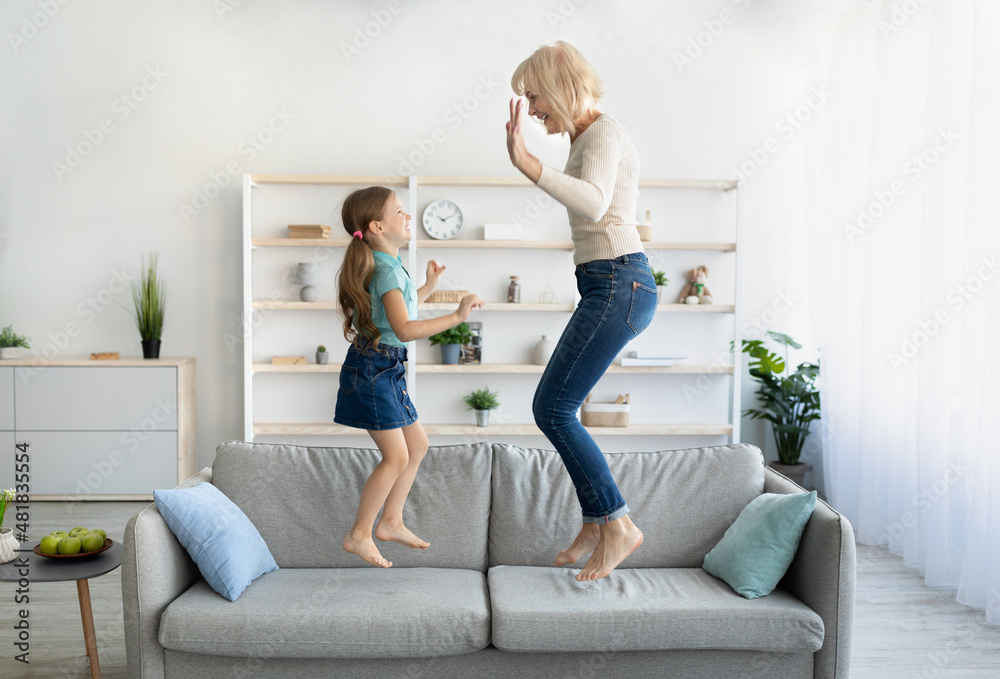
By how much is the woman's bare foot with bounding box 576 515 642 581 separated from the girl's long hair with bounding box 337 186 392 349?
33.8 inches

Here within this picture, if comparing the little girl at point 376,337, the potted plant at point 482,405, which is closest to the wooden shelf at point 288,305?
the potted plant at point 482,405

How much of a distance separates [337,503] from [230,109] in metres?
3.57

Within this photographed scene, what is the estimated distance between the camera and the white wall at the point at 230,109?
510 cm

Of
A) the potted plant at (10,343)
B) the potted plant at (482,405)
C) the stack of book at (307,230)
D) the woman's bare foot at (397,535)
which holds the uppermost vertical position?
the stack of book at (307,230)

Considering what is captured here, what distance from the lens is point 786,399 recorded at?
493 centimetres

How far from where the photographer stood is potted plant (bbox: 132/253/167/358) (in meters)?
4.95

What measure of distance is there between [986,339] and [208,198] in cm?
459

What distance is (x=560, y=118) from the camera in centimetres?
209

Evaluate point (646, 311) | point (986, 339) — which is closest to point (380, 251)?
point (646, 311)

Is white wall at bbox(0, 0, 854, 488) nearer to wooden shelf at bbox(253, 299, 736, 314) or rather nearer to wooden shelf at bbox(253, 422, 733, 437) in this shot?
wooden shelf at bbox(253, 299, 736, 314)

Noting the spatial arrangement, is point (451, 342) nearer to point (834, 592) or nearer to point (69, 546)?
point (69, 546)

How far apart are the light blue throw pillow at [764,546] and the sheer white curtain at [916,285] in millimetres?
1497

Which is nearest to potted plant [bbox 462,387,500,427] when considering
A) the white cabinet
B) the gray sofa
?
the white cabinet

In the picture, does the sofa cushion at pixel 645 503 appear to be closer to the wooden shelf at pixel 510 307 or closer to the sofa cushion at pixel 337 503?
the sofa cushion at pixel 337 503
